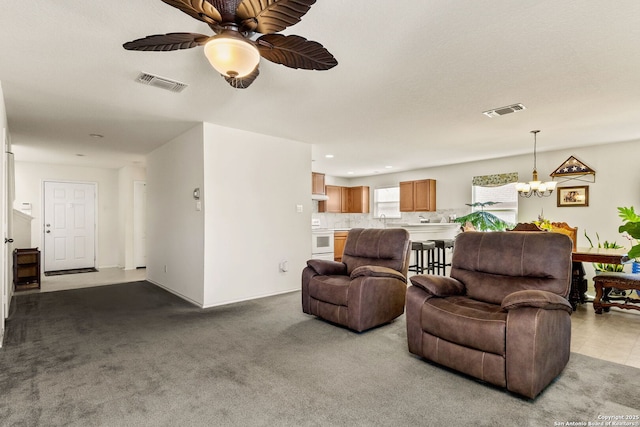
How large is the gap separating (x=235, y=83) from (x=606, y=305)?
454 cm

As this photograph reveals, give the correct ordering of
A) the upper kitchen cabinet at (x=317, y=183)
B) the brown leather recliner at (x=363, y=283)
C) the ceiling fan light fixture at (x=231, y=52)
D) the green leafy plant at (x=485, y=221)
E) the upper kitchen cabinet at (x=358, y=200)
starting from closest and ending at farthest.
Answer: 1. the ceiling fan light fixture at (x=231, y=52)
2. the brown leather recliner at (x=363, y=283)
3. the green leafy plant at (x=485, y=221)
4. the upper kitchen cabinet at (x=317, y=183)
5. the upper kitchen cabinet at (x=358, y=200)

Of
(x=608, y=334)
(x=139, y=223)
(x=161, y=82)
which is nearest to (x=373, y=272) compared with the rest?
(x=608, y=334)

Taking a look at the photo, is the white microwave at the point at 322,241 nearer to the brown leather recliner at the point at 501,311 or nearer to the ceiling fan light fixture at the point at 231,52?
the brown leather recliner at the point at 501,311

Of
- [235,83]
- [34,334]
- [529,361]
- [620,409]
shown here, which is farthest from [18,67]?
[620,409]

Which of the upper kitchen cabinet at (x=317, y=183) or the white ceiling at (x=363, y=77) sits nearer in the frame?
the white ceiling at (x=363, y=77)

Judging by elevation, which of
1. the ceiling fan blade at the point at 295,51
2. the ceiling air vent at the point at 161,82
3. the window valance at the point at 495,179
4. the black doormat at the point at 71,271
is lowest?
the black doormat at the point at 71,271

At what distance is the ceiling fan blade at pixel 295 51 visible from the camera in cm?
188

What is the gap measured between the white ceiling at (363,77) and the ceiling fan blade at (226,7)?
54 cm

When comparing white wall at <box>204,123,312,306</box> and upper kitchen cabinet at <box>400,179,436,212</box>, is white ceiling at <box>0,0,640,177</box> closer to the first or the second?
white wall at <box>204,123,312,306</box>

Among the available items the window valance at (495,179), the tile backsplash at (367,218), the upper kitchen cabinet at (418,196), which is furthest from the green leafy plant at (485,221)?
the upper kitchen cabinet at (418,196)

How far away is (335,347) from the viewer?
296cm

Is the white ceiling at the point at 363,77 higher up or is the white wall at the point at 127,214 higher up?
the white ceiling at the point at 363,77

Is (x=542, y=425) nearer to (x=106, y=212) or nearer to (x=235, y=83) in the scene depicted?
(x=235, y=83)

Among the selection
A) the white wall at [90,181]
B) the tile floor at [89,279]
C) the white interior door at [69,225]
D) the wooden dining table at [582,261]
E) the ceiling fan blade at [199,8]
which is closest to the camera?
the ceiling fan blade at [199,8]
